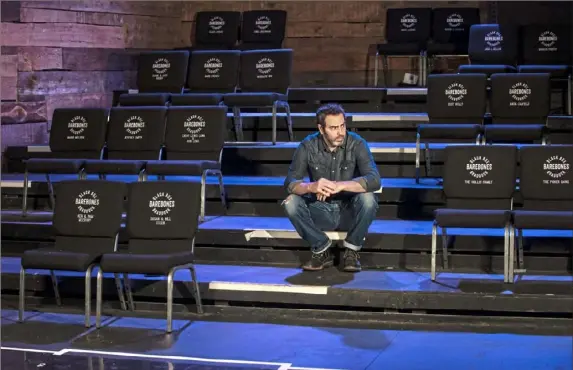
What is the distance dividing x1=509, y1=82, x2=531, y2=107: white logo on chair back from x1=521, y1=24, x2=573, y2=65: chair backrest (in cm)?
145

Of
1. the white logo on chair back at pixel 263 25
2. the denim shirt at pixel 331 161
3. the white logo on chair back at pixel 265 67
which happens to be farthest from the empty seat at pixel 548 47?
the denim shirt at pixel 331 161

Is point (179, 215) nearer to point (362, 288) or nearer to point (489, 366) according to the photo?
point (362, 288)

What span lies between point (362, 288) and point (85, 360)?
5.80 ft

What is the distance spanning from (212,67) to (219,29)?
4.53ft

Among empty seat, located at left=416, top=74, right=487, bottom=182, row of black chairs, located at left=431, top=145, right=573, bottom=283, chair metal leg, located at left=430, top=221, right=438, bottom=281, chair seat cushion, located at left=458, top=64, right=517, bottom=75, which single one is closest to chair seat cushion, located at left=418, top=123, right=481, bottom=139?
empty seat, located at left=416, top=74, right=487, bottom=182

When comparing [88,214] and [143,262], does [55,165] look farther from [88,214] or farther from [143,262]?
[143,262]

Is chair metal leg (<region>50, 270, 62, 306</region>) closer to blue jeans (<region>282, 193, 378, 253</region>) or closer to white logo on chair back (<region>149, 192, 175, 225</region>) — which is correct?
white logo on chair back (<region>149, 192, 175, 225</region>)

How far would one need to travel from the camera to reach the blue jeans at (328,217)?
19.6ft

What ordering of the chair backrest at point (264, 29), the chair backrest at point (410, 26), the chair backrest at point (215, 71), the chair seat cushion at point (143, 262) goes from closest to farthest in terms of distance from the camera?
the chair seat cushion at point (143, 262) → the chair backrest at point (215, 71) → the chair backrest at point (410, 26) → the chair backrest at point (264, 29)

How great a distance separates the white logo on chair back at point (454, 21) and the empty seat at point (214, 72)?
2.42 meters

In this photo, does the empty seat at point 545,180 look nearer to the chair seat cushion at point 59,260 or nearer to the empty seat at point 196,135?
the empty seat at point 196,135

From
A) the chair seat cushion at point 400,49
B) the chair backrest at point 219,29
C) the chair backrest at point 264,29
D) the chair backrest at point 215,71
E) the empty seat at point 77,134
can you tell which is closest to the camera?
the empty seat at point 77,134

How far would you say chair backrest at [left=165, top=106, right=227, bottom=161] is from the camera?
739 centimetres

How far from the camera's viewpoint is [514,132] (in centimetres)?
723
